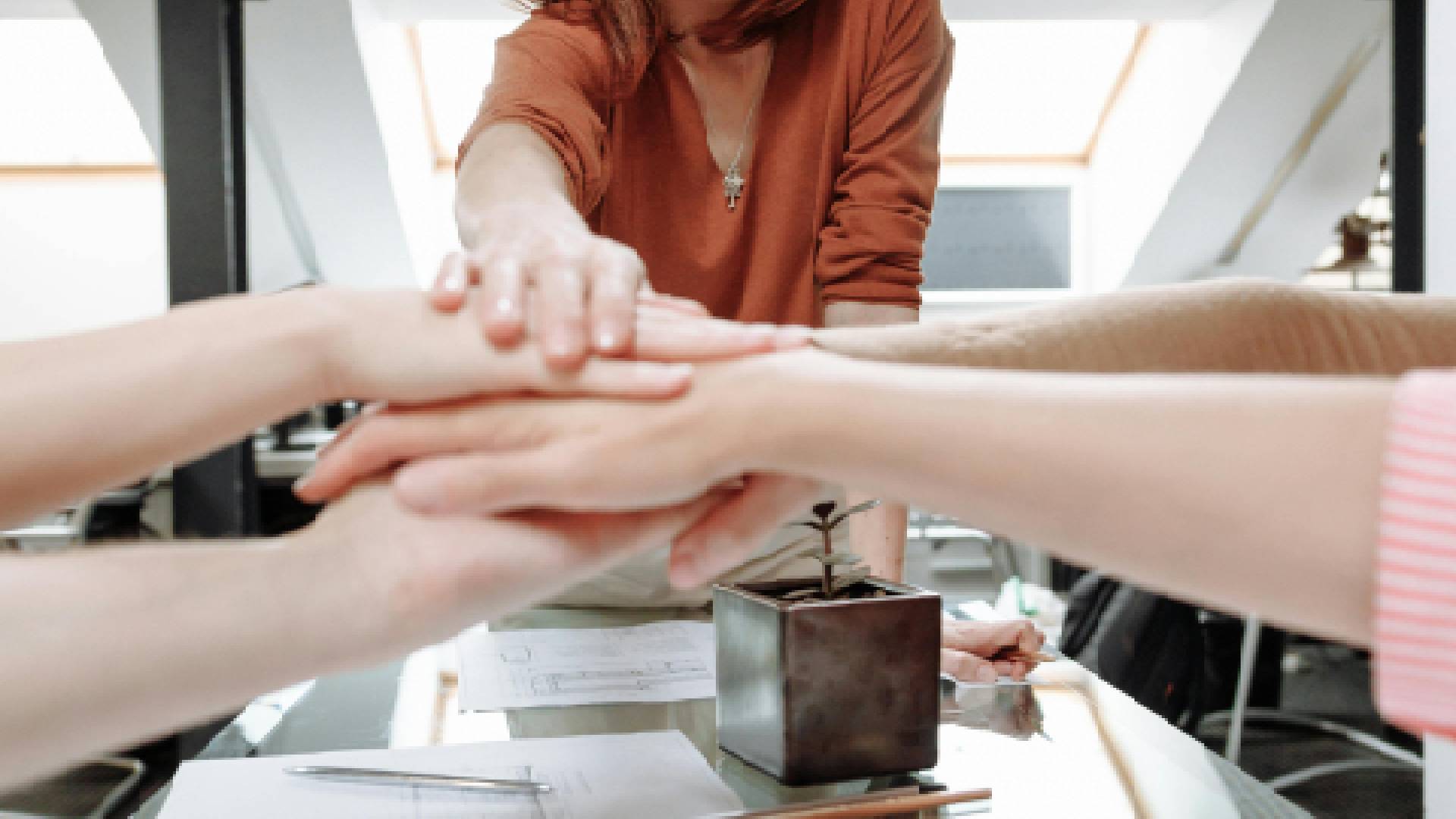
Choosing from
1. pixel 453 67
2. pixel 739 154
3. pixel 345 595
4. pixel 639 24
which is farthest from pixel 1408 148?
pixel 453 67

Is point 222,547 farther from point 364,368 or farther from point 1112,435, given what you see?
point 1112,435

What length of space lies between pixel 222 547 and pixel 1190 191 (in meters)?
4.25

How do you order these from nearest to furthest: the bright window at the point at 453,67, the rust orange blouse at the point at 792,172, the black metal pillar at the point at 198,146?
the rust orange blouse at the point at 792,172 → the black metal pillar at the point at 198,146 → the bright window at the point at 453,67

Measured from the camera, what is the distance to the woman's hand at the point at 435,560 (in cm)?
55

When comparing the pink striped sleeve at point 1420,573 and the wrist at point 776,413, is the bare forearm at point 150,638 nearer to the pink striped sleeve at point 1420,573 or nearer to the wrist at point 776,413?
the wrist at point 776,413

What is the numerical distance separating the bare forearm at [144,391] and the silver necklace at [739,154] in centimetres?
70

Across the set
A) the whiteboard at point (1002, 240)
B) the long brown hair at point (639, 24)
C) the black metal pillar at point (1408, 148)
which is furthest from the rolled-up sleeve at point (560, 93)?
the whiteboard at point (1002, 240)

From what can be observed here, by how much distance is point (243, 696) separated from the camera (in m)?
0.52

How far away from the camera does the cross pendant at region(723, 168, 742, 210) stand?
130 cm

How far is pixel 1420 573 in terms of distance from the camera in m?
0.39

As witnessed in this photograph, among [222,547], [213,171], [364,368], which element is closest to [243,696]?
[222,547]

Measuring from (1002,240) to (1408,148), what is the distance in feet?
8.00

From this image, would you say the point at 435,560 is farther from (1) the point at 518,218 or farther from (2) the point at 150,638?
(1) the point at 518,218

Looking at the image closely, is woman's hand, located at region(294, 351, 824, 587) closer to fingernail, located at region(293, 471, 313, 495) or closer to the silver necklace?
fingernail, located at region(293, 471, 313, 495)
